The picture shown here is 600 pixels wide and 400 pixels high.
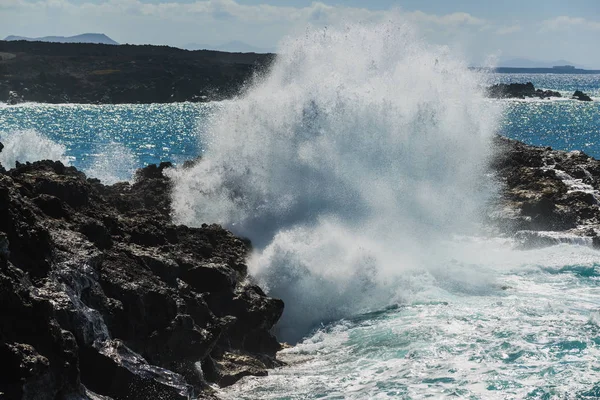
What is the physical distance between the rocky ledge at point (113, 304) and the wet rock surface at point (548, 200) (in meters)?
12.4

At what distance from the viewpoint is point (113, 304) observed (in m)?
14.0

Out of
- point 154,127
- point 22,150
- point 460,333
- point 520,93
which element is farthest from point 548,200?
point 520,93

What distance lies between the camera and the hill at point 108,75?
138500mm

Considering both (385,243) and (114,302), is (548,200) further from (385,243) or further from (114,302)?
(114,302)

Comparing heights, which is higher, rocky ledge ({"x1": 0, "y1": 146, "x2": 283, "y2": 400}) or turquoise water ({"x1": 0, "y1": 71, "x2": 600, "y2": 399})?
rocky ledge ({"x1": 0, "y1": 146, "x2": 283, "y2": 400})

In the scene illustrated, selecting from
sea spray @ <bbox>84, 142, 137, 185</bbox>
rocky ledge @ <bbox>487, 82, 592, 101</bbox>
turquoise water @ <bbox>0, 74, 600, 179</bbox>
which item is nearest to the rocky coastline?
sea spray @ <bbox>84, 142, 137, 185</bbox>

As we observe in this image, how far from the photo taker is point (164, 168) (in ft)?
102

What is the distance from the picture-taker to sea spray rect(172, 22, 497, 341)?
72.3 feet

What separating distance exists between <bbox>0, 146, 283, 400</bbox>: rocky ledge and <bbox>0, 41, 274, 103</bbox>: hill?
12117cm

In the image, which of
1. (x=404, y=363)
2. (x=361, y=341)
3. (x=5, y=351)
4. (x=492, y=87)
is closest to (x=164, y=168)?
(x=361, y=341)

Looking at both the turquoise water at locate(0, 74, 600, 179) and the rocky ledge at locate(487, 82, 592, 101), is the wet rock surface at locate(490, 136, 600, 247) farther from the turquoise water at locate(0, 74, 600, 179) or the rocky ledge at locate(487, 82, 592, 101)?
the rocky ledge at locate(487, 82, 592, 101)

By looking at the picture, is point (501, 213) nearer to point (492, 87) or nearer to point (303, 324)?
point (303, 324)

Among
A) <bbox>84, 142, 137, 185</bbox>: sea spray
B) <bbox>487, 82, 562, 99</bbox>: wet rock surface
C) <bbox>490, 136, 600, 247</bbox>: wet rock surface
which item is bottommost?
<bbox>84, 142, 137, 185</bbox>: sea spray

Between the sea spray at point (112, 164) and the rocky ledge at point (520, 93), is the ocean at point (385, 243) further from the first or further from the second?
the rocky ledge at point (520, 93)
